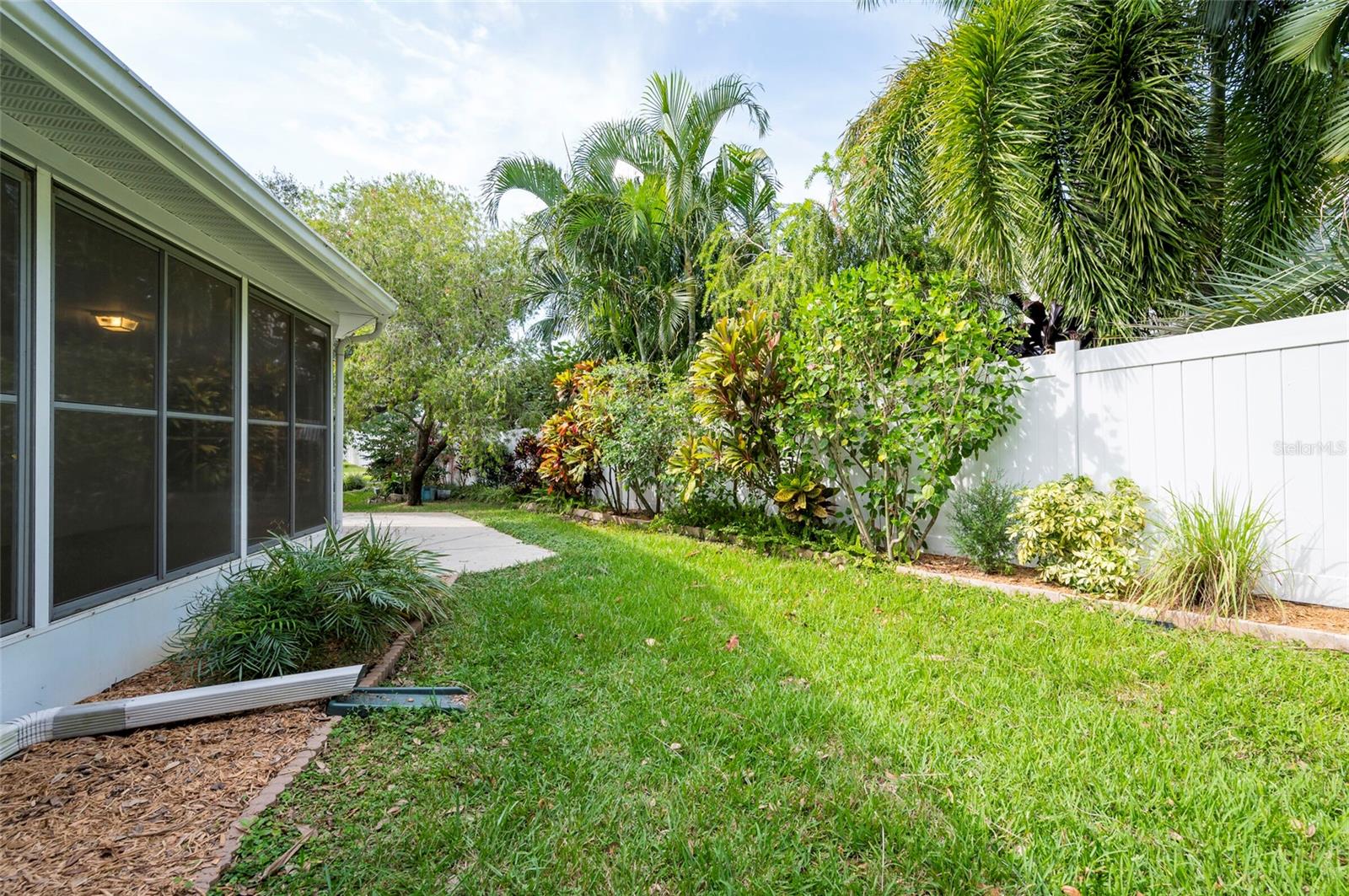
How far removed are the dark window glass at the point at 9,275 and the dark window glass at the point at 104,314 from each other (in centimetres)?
20

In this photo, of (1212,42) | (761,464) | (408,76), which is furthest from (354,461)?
(1212,42)

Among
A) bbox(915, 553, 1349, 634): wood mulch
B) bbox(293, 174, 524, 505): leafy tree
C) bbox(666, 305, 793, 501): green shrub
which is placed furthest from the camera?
bbox(293, 174, 524, 505): leafy tree

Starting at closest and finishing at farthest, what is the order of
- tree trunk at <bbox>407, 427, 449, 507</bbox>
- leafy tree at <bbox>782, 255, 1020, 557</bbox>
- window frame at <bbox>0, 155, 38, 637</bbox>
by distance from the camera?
window frame at <bbox>0, 155, 38, 637</bbox> → leafy tree at <bbox>782, 255, 1020, 557</bbox> → tree trunk at <bbox>407, 427, 449, 507</bbox>

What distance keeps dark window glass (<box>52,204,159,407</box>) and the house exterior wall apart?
0.36ft

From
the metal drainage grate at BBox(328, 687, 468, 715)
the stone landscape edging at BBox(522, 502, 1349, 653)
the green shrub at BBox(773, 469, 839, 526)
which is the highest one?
the green shrub at BBox(773, 469, 839, 526)

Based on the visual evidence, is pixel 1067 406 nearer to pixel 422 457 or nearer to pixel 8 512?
pixel 8 512

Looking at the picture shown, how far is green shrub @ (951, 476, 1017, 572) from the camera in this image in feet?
15.4

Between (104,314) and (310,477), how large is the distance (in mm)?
2676

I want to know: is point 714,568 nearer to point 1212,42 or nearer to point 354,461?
point 1212,42

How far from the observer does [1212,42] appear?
496cm

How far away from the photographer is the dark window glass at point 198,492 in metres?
3.34

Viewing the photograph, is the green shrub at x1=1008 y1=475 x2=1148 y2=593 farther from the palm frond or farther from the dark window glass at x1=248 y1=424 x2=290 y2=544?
the palm frond

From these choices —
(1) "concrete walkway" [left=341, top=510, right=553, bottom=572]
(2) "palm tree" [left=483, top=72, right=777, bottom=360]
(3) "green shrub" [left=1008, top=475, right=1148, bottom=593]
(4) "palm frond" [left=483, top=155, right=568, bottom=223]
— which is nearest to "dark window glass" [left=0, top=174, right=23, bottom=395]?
(1) "concrete walkway" [left=341, top=510, right=553, bottom=572]

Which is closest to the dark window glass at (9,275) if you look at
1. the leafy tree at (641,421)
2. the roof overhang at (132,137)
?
the roof overhang at (132,137)
